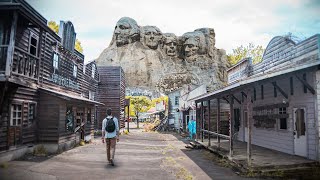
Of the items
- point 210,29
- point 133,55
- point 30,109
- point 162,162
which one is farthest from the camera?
point 210,29

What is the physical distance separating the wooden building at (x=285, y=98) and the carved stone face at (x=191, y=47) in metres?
88.0

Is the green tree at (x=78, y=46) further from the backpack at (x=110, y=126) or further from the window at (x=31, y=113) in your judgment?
the backpack at (x=110, y=126)

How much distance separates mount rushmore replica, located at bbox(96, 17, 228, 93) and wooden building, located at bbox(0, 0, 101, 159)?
2995 inches

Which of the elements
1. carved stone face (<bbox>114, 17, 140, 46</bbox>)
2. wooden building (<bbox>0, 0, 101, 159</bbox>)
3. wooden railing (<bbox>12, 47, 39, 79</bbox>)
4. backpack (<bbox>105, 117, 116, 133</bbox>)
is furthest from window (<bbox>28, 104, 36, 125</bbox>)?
carved stone face (<bbox>114, 17, 140, 46</bbox>)

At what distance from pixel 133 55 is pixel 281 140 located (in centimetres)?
8962

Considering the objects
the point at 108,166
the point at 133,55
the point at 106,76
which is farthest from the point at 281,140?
the point at 133,55

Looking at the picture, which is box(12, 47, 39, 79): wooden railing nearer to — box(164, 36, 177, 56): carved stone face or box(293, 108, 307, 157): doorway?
box(293, 108, 307, 157): doorway

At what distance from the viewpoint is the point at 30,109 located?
41.3ft

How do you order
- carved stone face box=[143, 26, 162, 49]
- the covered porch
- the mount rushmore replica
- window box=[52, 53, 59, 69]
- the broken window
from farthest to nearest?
carved stone face box=[143, 26, 162, 49] < the mount rushmore replica < window box=[52, 53, 59, 69] < the broken window < the covered porch

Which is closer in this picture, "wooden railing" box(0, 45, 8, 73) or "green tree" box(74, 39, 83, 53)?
"wooden railing" box(0, 45, 8, 73)

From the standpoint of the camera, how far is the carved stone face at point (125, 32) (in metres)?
99.6

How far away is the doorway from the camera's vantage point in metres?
9.75

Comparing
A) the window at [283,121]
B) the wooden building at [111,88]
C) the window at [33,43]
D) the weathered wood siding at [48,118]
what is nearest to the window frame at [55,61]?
the window at [33,43]

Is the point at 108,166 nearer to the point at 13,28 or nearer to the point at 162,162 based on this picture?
the point at 162,162
